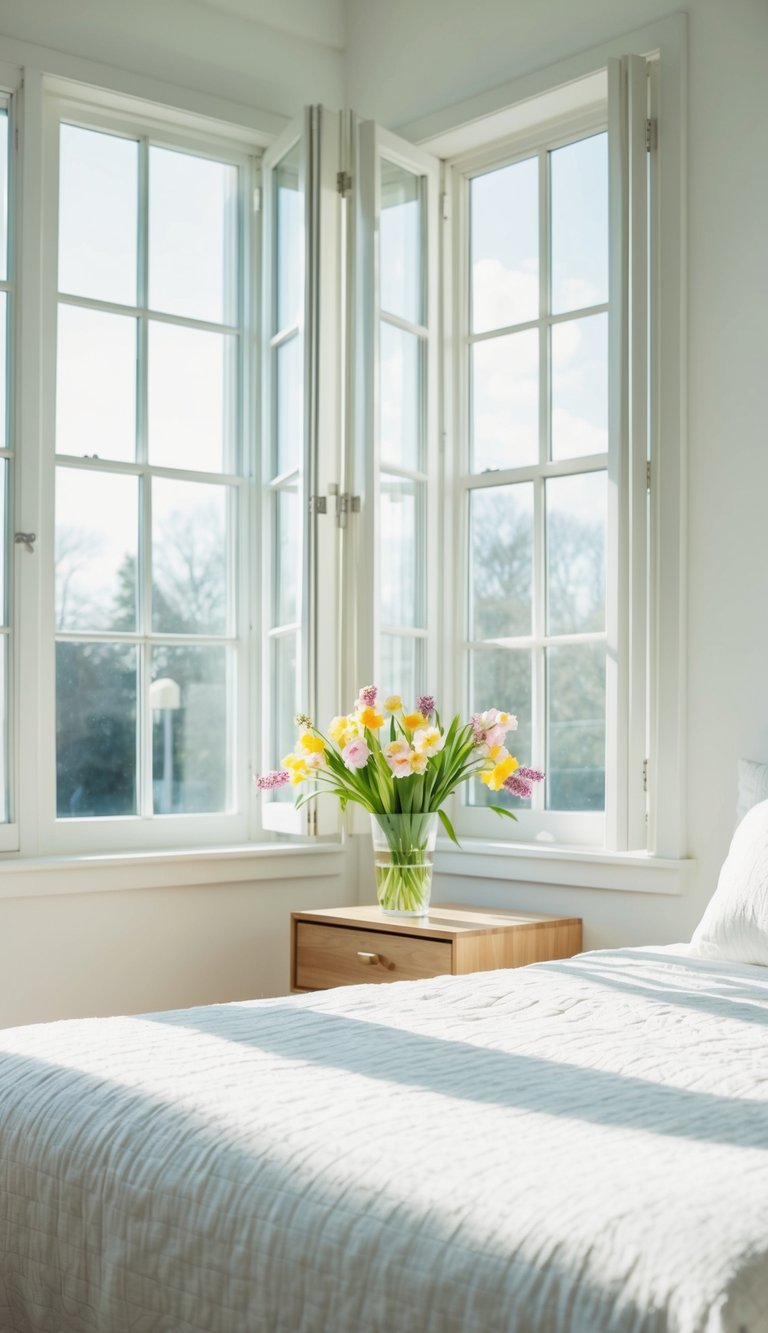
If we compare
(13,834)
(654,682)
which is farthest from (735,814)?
(13,834)

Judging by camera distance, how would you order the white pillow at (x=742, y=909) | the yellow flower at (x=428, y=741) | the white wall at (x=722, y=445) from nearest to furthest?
the white pillow at (x=742, y=909) → the white wall at (x=722, y=445) → the yellow flower at (x=428, y=741)

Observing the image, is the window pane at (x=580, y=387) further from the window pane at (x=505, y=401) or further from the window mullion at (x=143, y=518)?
the window mullion at (x=143, y=518)

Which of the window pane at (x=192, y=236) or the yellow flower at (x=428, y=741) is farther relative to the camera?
the window pane at (x=192, y=236)

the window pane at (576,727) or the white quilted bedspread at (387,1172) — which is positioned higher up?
the window pane at (576,727)

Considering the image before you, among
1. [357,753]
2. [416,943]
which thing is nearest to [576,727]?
[357,753]

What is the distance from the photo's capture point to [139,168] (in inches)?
140

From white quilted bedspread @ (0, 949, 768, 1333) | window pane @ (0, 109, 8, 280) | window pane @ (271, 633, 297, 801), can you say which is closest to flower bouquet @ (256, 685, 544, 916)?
window pane @ (271, 633, 297, 801)

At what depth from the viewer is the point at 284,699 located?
356cm

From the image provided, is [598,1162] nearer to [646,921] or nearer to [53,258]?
[646,921]

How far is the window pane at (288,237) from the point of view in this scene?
11.8 ft

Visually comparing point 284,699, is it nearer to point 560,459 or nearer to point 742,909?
point 560,459

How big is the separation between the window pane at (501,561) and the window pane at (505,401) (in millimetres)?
98

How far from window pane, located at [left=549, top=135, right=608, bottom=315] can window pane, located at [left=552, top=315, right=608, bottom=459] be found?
0.22 ft

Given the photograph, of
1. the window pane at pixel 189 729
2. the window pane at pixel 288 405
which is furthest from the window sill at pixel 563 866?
the window pane at pixel 288 405
